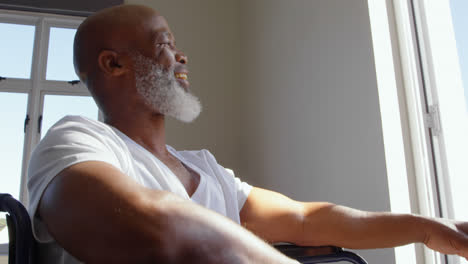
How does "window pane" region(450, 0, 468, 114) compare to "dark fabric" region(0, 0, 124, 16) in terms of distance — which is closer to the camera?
"window pane" region(450, 0, 468, 114)

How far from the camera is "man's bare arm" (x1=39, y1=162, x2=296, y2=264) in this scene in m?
0.41

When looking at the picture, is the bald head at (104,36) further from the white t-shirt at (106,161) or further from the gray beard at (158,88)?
the white t-shirt at (106,161)

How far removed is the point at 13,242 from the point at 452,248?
3.07 feet

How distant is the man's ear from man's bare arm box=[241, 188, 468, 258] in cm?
54

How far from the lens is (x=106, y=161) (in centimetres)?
55

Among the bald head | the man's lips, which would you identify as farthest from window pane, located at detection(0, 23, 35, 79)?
the man's lips

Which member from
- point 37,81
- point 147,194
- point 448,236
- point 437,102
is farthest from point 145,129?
point 37,81

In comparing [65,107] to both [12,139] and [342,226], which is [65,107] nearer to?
[12,139]

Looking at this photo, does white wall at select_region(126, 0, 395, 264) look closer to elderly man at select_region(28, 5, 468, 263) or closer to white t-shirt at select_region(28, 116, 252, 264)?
elderly man at select_region(28, 5, 468, 263)

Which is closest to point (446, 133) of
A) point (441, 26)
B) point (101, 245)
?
point (441, 26)

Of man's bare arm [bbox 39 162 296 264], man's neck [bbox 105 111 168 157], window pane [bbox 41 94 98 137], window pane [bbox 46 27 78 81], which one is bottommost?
man's bare arm [bbox 39 162 296 264]

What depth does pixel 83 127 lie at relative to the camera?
64cm

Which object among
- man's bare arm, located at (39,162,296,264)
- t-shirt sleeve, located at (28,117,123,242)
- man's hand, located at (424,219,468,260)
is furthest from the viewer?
man's hand, located at (424,219,468,260)

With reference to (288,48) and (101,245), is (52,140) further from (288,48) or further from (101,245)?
(288,48)
